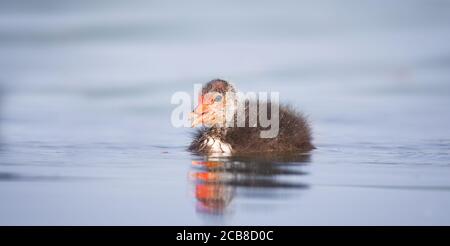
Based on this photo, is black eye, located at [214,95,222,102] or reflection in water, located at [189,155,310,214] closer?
reflection in water, located at [189,155,310,214]

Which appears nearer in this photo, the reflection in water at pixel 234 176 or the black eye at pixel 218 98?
the reflection in water at pixel 234 176

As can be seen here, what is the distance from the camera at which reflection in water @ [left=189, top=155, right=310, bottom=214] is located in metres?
7.38

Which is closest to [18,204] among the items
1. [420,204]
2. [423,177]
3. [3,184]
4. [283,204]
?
[3,184]

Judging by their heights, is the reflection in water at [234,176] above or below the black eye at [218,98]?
below

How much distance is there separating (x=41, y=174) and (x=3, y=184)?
78 cm

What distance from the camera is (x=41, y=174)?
9039 millimetres

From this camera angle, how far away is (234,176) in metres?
8.68

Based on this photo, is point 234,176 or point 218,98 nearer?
point 234,176

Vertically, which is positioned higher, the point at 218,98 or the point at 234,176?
the point at 218,98

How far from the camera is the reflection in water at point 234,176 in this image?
7383mm

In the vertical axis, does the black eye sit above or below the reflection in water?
above
